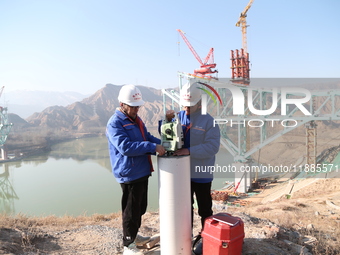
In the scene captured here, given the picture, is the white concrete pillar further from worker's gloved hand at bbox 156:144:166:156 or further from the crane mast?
the crane mast

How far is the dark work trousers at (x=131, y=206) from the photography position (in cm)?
282

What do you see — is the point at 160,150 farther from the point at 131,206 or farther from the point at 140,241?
the point at 140,241

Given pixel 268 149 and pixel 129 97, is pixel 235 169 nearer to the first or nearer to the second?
pixel 268 149

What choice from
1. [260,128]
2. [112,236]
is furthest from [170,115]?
[260,128]

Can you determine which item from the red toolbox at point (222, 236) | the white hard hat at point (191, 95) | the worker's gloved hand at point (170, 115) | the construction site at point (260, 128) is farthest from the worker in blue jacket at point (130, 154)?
the construction site at point (260, 128)

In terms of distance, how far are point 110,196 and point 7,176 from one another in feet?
63.3

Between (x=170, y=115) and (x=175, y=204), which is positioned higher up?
(x=170, y=115)

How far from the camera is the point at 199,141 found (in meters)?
2.90

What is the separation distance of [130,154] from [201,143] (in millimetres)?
799

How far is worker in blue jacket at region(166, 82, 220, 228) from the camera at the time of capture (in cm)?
277

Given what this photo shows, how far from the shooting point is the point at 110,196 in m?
18.4

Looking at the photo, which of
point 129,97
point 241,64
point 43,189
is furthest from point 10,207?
point 241,64

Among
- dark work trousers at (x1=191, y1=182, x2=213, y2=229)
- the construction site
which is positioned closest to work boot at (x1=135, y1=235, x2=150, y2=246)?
dark work trousers at (x1=191, y1=182, x2=213, y2=229)

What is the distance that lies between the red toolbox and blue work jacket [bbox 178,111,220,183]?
0.47m
